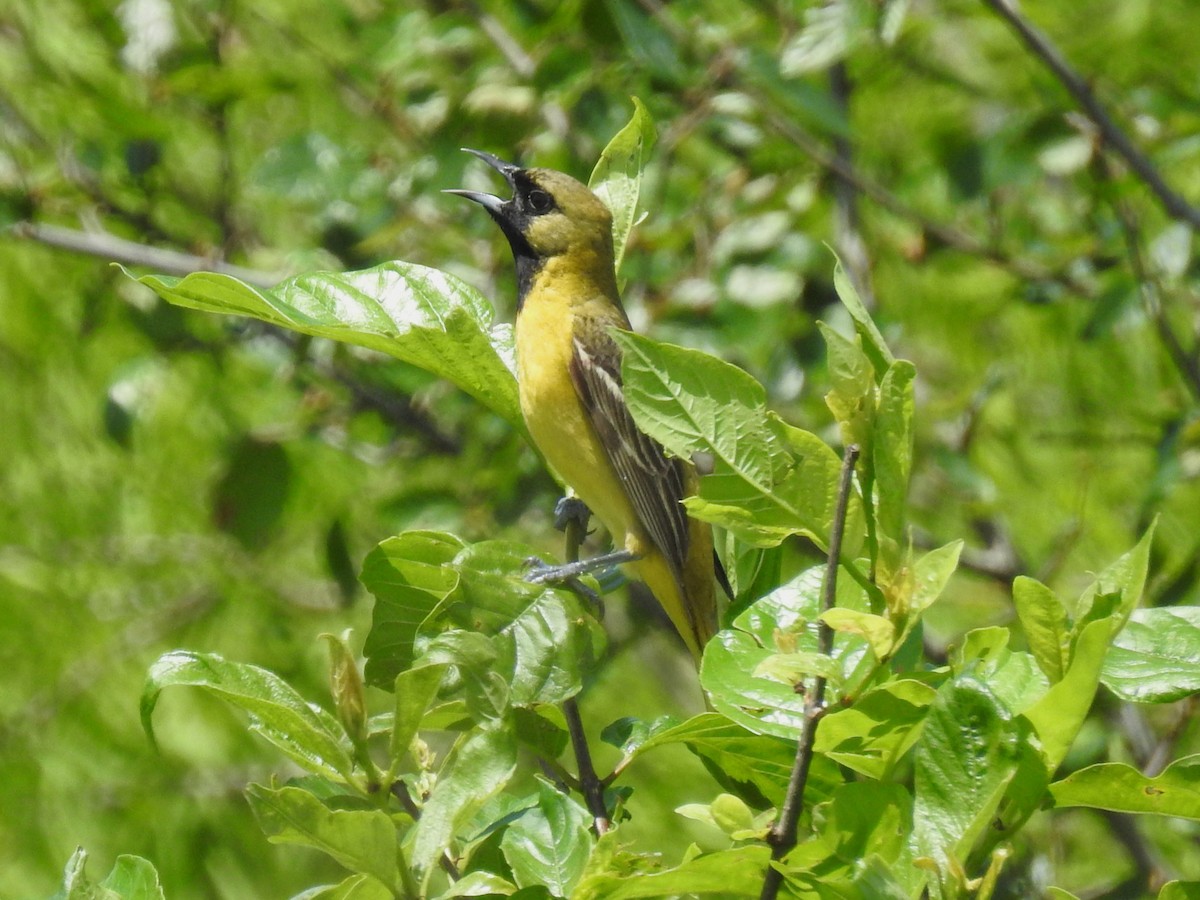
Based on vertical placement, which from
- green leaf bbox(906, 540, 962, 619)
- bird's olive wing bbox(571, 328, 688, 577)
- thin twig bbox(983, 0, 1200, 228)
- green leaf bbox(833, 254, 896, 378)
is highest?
green leaf bbox(833, 254, 896, 378)

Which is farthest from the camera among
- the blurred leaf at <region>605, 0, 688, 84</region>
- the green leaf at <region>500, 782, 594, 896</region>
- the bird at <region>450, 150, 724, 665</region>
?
the blurred leaf at <region>605, 0, 688, 84</region>

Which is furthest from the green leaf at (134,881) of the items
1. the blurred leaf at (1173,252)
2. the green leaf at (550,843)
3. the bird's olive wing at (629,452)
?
the blurred leaf at (1173,252)

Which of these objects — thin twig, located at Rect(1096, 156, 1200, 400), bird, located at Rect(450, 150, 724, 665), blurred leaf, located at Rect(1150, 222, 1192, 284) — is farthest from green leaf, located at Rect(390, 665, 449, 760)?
blurred leaf, located at Rect(1150, 222, 1192, 284)

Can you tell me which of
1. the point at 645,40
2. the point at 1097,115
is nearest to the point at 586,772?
the point at 645,40

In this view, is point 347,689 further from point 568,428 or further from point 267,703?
point 568,428

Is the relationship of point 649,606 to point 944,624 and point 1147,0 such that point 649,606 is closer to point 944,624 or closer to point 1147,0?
point 944,624

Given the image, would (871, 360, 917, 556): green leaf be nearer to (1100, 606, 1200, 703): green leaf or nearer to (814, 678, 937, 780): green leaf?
(814, 678, 937, 780): green leaf

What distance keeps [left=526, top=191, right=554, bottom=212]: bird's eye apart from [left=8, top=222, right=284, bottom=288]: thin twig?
77 centimetres

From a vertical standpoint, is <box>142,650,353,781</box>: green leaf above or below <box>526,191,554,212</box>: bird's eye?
above

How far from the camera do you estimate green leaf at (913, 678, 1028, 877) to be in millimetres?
1423

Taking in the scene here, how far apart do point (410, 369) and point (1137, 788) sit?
301 cm

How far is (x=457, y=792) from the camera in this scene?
152cm

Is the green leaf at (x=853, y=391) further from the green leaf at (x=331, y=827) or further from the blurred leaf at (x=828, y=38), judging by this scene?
the blurred leaf at (x=828, y=38)

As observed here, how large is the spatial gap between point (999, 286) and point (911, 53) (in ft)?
2.85
